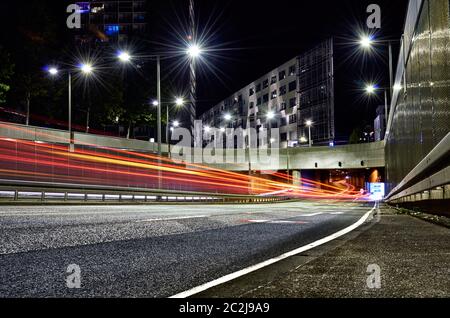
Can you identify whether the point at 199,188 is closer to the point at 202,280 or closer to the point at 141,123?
the point at 141,123

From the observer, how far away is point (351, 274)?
320 centimetres

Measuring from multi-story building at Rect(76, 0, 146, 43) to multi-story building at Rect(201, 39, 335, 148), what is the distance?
34.3 meters

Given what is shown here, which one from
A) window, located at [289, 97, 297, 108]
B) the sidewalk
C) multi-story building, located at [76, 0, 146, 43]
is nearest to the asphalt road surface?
the sidewalk

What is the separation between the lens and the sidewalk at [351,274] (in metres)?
2.62

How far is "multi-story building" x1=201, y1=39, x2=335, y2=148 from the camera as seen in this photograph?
76688mm

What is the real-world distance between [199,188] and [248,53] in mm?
50401

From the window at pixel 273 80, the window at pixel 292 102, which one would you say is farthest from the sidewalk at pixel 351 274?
the window at pixel 273 80

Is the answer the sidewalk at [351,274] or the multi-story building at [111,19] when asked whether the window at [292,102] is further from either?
the sidewalk at [351,274]

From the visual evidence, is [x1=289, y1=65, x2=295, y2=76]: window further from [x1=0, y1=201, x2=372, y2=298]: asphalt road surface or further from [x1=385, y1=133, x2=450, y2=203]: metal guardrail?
[x1=0, y1=201, x2=372, y2=298]: asphalt road surface

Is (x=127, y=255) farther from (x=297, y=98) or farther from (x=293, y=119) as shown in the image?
(x=293, y=119)

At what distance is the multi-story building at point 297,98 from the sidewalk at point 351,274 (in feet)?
197

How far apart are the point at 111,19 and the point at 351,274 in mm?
124880

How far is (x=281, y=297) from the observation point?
251cm

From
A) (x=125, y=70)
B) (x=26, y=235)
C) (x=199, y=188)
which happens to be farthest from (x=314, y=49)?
(x=26, y=235)
